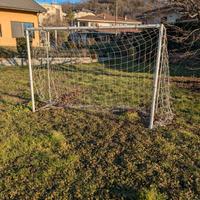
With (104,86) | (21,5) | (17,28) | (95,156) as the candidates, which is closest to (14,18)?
(17,28)

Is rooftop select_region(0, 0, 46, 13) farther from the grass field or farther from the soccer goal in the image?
the grass field

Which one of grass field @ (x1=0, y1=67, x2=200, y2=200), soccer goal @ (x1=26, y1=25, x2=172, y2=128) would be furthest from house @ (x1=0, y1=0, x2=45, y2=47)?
grass field @ (x1=0, y1=67, x2=200, y2=200)

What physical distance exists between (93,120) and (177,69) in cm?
806

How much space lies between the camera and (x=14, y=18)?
16.9 metres

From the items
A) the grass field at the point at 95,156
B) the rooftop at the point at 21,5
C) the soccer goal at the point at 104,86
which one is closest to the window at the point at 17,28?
the rooftop at the point at 21,5

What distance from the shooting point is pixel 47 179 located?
2.86 metres

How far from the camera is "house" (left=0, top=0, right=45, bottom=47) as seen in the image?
16.3 m

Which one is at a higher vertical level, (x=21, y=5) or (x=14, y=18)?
(x=21, y=5)

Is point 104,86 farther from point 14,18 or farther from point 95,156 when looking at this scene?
point 14,18

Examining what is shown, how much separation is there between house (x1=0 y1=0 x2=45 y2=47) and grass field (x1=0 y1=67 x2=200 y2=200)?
43.5 ft

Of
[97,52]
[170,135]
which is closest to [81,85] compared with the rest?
[170,135]

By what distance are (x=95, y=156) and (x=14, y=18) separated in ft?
54.6

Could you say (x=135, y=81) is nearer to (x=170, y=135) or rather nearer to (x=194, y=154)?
(x=170, y=135)

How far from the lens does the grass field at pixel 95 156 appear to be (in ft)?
8.82
